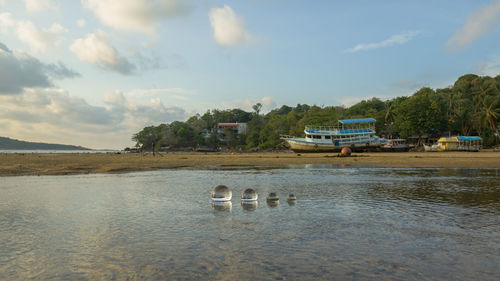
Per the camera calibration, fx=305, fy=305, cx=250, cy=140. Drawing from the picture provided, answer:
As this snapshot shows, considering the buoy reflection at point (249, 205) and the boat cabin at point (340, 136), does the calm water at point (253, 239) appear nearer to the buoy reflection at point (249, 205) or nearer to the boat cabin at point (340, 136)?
the buoy reflection at point (249, 205)

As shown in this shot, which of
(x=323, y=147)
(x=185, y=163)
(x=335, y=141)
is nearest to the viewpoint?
(x=185, y=163)

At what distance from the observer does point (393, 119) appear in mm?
83875

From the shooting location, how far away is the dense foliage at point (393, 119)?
225 feet

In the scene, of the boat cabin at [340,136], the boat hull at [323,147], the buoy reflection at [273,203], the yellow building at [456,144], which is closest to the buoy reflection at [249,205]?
the buoy reflection at [273,203]

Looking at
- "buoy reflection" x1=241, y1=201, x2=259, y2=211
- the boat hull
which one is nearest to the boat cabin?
the boat hull

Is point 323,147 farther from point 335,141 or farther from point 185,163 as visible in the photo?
point 185,163

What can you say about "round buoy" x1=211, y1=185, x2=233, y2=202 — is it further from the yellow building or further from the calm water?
the yellow building

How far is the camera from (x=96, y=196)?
Answer: 1131 cm

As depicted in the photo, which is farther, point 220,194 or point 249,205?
point 220,194

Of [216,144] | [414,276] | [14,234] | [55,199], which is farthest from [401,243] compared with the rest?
[216,144]

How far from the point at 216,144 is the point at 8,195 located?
90547mm

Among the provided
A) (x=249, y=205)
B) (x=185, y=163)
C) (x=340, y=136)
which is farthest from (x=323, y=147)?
(x=249, y=205)

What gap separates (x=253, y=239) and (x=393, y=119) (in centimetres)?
8772

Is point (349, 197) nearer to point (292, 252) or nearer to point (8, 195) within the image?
point (292, 252)
